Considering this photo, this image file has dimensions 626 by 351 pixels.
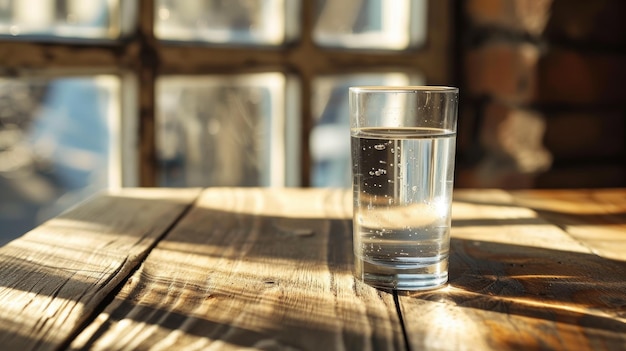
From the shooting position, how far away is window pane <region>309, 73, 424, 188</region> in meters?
1.51

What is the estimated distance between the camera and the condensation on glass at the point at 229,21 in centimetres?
136

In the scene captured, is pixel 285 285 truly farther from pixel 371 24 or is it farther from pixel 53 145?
pixel 371 24

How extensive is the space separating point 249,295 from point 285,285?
40mm

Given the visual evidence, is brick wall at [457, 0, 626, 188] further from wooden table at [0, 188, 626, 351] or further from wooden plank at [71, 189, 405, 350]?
wooden plank at [71, 189, 405, 350]

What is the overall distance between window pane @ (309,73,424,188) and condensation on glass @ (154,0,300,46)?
120mm

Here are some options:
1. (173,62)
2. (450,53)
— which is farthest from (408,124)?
(450,53)

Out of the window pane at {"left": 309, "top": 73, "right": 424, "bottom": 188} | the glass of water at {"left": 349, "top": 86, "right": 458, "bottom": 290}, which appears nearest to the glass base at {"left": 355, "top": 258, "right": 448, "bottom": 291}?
the glass of water at {"left": 349, "top": 86, "right": 458, "bottom": 290}

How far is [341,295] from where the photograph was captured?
0.58 meters

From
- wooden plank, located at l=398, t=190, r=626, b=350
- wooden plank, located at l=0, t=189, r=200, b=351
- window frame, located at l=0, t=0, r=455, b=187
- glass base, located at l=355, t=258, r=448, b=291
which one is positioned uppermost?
window frame, located at l=0, t=0, r=455, b=187

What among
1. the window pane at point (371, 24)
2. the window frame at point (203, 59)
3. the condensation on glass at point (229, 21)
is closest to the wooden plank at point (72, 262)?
the window frame at point (203, 59)

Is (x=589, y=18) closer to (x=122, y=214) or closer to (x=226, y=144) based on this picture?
(x=226, y=144)

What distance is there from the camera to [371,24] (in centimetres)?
157

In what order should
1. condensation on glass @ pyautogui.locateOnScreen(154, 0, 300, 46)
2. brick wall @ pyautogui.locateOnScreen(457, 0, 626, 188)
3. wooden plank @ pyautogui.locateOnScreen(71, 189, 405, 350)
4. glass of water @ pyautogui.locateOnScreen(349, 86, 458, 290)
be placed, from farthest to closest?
brick wall @ pyautogui.locateOnScreen(457, 0, 626, 188) → condensation on glass @ pyautogui.locateOnScreen(154, 0, 300, 46) → glass of water @ pyautogui.locateOnScreen(349, 86, 458, 290) → wooden plank @ pyautogui.locateOnScreen(71, 189, 405, 350)

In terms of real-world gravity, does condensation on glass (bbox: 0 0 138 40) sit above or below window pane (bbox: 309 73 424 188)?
above
